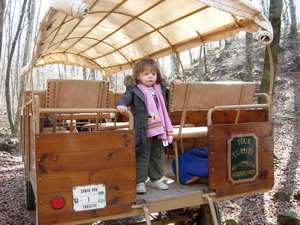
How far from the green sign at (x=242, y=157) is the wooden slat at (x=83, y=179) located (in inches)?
43.8

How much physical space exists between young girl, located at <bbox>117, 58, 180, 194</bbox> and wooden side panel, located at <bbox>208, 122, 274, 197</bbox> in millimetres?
510

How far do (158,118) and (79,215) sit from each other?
126 centimetres

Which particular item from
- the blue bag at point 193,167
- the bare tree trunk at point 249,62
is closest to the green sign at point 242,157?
the blue bag at point 193,167

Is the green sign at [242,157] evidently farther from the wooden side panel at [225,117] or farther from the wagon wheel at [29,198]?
the wagon wheel at [29,198]

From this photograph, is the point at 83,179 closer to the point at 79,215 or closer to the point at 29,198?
the point at 79,215

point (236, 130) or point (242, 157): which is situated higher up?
point (236, 130)

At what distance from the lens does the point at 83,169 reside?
105 inches

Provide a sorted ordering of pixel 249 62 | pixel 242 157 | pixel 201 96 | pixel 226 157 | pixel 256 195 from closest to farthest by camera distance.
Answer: pixel 226 157 < pixel 242 157 < pixel 201 96 < pixel 256 195 < pixel 249 62

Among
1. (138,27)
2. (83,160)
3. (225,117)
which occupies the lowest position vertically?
(83,160)

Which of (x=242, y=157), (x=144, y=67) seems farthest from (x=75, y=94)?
(x=242, y=157)

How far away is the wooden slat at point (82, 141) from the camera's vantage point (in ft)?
8.38

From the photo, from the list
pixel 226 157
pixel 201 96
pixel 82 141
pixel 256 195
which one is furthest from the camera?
pixel 256 195

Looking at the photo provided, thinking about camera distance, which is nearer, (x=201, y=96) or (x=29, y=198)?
(x=201, y=96)

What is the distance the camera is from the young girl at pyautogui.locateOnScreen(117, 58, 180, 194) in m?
3.24
